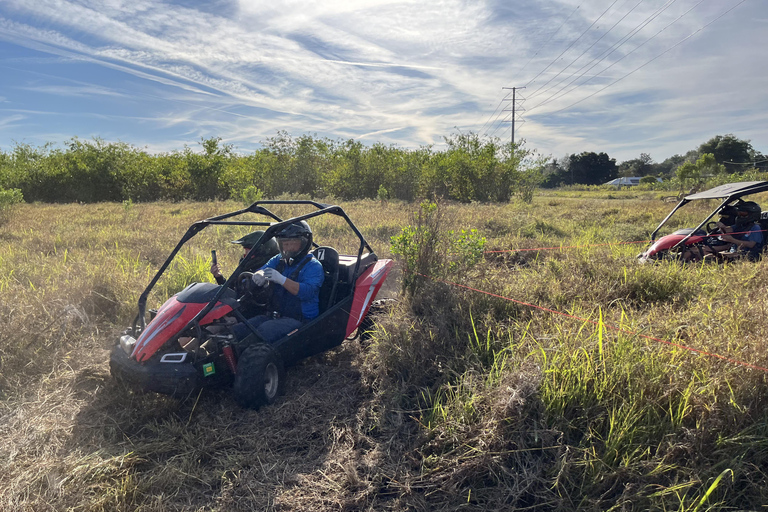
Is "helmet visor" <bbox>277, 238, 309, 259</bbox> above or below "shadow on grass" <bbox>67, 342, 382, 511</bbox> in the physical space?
above

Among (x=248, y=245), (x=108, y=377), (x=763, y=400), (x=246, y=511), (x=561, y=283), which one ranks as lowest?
(x=246, y=511)

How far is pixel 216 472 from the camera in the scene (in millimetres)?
2881

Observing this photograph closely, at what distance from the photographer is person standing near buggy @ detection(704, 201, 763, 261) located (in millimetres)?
6371

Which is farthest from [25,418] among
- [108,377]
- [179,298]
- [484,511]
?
[484,511]

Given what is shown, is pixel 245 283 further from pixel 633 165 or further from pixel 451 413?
pixel 633 165

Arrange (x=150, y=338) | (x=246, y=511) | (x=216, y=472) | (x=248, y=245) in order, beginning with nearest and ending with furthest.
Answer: (x=246, y=511)
(x=216, y=472)
(x=150, y=338)
(x=248, y=245)

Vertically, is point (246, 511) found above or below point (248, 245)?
below

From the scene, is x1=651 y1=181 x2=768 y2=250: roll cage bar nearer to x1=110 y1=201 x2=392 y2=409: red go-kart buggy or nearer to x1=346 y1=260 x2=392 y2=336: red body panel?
x1=346 y1=260 x2=392 y2=336: red body panel

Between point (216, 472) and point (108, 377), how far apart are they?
1.73 m

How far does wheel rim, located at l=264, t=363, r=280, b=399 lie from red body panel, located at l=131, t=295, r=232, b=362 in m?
0.67

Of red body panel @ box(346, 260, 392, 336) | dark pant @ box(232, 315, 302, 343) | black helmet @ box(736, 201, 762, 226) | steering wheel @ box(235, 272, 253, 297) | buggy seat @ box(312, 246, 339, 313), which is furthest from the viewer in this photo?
black helmet @ box(736, 201, 762, 226)

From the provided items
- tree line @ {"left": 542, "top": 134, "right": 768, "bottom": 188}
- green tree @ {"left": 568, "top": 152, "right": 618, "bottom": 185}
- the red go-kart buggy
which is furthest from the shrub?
green tree @ {"left": 568, "top": 152, "right": 618, "bottom": 185}

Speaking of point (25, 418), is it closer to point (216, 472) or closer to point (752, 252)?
point (216, 472)

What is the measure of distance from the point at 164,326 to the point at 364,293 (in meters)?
1.84
